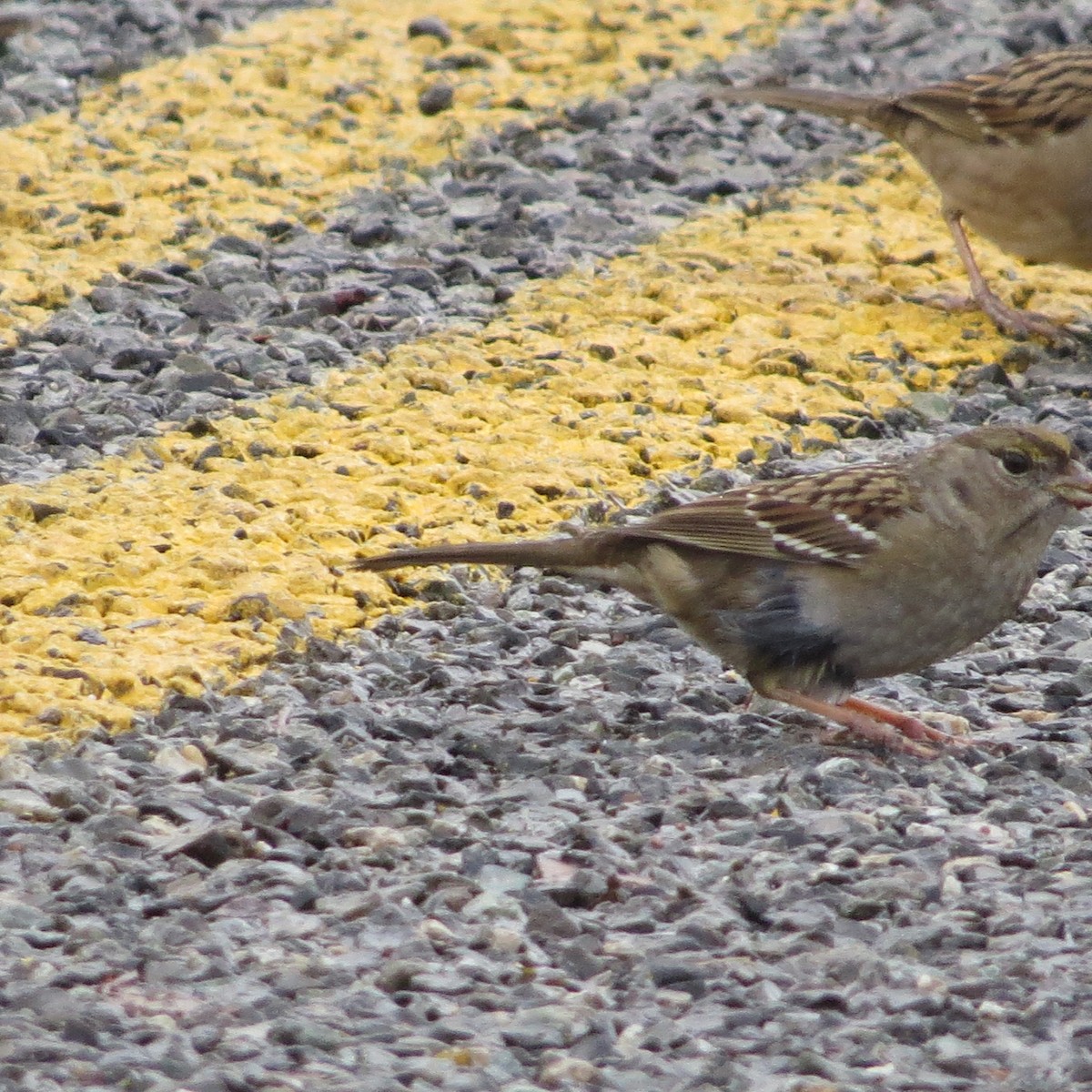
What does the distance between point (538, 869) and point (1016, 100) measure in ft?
13.9

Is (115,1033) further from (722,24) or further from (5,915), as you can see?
(722,24)

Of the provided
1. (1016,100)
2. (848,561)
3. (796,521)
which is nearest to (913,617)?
(848,561)

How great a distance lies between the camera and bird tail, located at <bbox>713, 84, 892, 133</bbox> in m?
8.01

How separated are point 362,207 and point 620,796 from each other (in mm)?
3478

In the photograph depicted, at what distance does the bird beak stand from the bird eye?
7 cm

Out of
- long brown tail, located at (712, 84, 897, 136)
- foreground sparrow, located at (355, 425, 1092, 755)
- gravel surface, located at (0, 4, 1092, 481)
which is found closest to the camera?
foreground sparrow, located at (355, 425, 1092, 755)

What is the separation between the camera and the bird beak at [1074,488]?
5199mm

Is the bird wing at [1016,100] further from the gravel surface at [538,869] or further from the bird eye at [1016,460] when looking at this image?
the bird eye at [1016,460]

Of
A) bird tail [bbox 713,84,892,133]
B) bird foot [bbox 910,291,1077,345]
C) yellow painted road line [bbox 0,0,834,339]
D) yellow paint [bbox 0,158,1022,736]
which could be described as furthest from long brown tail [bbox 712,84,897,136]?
bird foot [bbox 910,291,1077,345]

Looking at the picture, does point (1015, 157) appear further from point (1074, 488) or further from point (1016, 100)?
point (1074, 488)

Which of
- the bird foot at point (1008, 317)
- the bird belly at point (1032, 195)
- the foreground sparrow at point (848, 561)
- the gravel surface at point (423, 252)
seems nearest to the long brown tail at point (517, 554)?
the foreground sparrow at point (848, 561)

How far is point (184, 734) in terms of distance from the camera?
473 cm

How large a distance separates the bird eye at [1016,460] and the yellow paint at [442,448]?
111cm

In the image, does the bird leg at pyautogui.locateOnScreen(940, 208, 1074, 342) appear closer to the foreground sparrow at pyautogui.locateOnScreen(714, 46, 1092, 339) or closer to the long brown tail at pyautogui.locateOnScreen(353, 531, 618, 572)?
the foreground sparrow at pyautogui.locateOnScreen(714, 46, 1092, 339)
